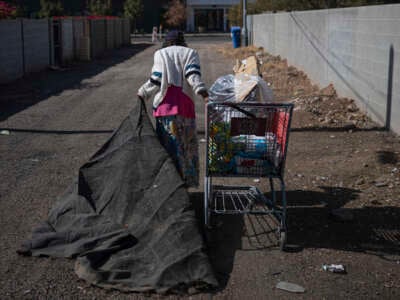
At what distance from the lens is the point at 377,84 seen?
11.1 metres

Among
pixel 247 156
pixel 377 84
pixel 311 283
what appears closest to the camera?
pixel 311 283

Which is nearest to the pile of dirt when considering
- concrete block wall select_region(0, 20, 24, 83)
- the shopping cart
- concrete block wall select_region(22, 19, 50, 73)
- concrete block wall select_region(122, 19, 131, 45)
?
the shopping cart

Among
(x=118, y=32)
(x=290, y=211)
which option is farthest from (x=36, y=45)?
(x=118, y=32)

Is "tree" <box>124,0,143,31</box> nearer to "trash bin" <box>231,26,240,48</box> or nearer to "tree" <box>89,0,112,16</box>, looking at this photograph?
"tree" <box>89,0,112,16</box>

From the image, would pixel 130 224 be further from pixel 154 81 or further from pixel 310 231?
pixel 310 231

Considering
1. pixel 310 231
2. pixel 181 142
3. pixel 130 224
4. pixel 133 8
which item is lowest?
pixel 310 231

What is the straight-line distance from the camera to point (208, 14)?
7638cm

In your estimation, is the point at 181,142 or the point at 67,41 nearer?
the point at 181,142

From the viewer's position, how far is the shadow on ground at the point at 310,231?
5754 millimetres

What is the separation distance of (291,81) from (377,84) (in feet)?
26.0

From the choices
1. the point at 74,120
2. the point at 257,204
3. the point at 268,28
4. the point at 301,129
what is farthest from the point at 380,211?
the point at 268,28

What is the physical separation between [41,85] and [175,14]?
4987 centimetres

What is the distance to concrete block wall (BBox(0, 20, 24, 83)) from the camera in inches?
736

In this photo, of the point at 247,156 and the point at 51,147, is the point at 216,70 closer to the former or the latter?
the point at 51,147
